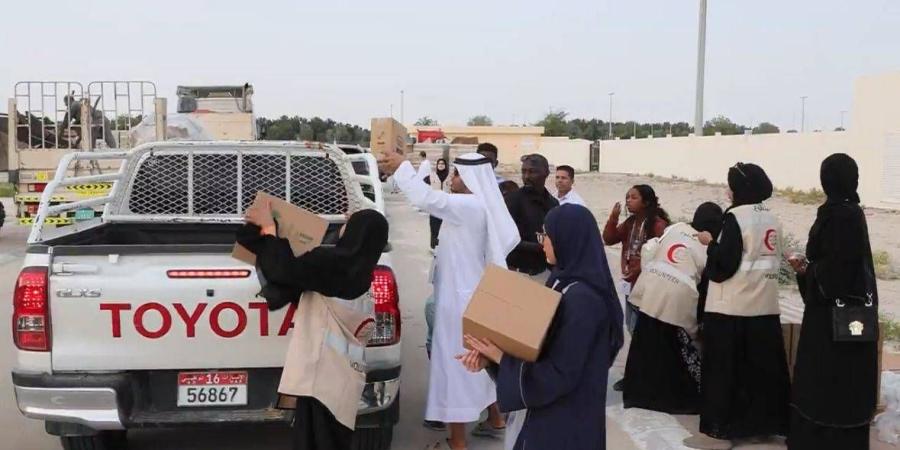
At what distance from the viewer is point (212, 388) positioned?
4.22 meters

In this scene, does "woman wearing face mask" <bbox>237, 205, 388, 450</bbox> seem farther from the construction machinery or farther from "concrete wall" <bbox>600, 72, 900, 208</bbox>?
"concrete wall" <bbox>600, 72, 900, 208</bbox>

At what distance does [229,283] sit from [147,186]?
192cm

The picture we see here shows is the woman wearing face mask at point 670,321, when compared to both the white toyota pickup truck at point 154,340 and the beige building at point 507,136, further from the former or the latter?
the beige building at point 507,136

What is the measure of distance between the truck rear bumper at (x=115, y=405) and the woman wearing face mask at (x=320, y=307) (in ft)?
1.72

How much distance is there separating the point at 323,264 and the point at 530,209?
10.1ft

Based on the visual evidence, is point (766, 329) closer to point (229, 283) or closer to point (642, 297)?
point (642, 297)

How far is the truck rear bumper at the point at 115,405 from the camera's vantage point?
13.3ft

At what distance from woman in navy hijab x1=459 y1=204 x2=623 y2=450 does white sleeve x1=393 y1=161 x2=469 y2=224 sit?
1926 mm

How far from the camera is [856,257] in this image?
4477 millimetres

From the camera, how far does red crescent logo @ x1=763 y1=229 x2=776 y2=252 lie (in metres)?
5.00

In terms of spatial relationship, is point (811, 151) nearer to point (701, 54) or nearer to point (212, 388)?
point (701, 54)

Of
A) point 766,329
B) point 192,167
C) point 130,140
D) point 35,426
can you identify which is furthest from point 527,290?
point 130,140

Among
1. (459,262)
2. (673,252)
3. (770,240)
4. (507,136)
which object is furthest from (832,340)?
(507,136)

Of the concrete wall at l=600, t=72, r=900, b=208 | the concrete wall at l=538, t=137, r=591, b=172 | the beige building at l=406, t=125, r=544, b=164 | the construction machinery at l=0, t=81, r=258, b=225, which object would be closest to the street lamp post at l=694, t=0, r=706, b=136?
the concrete wall at l=600, t=72, r=900, b=208
